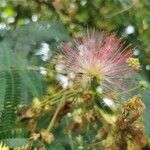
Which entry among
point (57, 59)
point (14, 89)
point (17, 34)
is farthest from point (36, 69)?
point (17, 34)

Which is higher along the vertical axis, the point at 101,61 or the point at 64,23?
the point at 64,23

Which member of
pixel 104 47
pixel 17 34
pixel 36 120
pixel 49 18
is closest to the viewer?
pixel 36 120

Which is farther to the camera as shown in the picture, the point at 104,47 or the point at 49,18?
the point at 49,18

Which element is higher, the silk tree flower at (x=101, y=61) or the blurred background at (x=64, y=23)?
the blurred background at (x=64, y=23)

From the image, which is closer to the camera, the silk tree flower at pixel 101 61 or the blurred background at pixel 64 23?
the silk tree flower at pixel 101 61

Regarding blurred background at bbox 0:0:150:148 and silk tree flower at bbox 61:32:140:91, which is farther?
blurred background at bbox 0:0:150:148

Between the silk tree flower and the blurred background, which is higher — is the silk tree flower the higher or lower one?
the lower one

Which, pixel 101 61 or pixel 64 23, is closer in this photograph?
pixel 101 61

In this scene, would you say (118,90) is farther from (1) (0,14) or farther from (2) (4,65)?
(1) (0,14)
